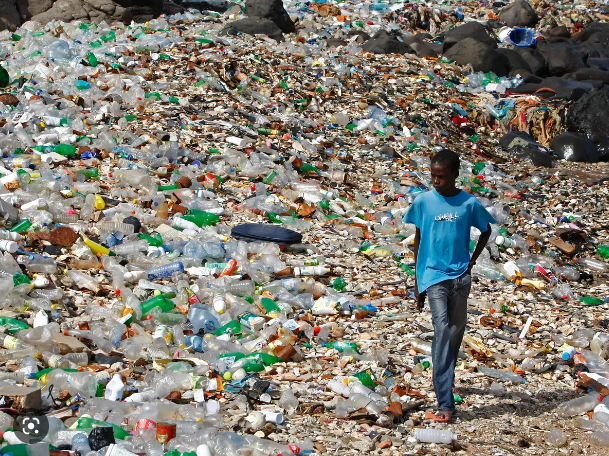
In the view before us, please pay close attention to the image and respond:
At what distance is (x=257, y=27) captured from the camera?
13625 millimetres

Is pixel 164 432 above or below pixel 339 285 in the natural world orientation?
above

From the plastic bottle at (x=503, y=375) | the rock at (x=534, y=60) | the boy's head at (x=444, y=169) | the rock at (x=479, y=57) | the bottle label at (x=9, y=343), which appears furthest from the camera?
the rock at (x=534, y=60)

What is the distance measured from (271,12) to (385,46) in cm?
256

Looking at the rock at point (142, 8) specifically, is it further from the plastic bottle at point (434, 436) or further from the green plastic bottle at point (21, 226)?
the plastic bottle at point (434, 436)

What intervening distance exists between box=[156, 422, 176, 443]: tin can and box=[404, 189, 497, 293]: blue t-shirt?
1.47 metres

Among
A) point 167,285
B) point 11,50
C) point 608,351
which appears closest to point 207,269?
point 167,285

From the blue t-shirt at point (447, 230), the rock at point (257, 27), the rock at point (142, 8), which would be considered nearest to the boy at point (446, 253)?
the blue t-shirt at point (447, 230)

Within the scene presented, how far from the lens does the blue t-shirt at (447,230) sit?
362cm

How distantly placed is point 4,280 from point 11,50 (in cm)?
763

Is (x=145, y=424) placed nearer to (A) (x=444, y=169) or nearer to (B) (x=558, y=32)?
(A) (x=444, y=169)

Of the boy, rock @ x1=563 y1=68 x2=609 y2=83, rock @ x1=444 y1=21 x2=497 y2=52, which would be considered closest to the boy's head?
the boy

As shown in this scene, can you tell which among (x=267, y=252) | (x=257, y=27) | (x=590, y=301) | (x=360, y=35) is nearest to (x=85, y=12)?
(x=257, y=27)

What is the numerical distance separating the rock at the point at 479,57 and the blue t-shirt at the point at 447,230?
37.9ft

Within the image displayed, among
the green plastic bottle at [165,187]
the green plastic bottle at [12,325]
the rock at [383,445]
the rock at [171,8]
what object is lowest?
the rock at [383,445]
